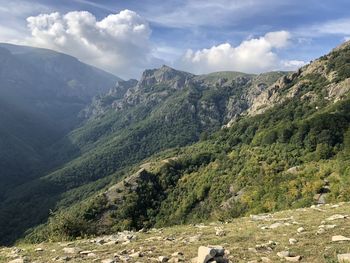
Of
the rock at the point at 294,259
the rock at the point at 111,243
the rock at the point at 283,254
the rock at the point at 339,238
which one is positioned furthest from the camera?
the rock at the point at 111,243

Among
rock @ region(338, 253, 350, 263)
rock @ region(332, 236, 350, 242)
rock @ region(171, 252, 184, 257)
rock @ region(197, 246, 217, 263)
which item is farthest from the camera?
rock @ region(171, 252, 184, 257)

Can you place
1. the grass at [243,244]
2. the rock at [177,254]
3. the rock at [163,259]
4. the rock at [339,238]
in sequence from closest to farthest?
the grass at [243,244], the rock at [163,259], the rock at [339,238], the rock at [177,254]

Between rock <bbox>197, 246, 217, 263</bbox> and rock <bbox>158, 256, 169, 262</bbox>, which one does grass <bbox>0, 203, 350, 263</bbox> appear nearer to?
rock <bbox>158, 256, 169, 262</bbox>

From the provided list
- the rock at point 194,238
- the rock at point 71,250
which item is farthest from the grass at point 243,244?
the rock at point 71,250

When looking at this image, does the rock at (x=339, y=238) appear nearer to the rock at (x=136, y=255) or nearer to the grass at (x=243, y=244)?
the grass at (x=243, y=244)

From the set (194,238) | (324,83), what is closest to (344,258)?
(194,238)

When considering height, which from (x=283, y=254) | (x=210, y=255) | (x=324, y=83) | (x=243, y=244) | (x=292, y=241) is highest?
(x=324, y=83)

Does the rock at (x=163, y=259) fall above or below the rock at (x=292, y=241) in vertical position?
below

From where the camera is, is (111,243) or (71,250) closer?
(71,250)

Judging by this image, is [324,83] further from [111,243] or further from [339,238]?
[339,238]

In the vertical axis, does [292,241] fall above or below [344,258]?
below

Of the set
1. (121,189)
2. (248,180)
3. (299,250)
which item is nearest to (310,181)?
(248,180)

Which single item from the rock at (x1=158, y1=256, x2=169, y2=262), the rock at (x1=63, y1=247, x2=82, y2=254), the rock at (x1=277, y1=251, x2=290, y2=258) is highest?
the rock at (x1=277, y1=251, x2=290, y2=258)

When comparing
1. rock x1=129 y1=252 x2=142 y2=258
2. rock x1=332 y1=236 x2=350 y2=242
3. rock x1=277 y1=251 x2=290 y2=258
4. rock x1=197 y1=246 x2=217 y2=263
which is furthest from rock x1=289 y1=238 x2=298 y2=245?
rock x1=129 y1=252 x2=142 y2=258
